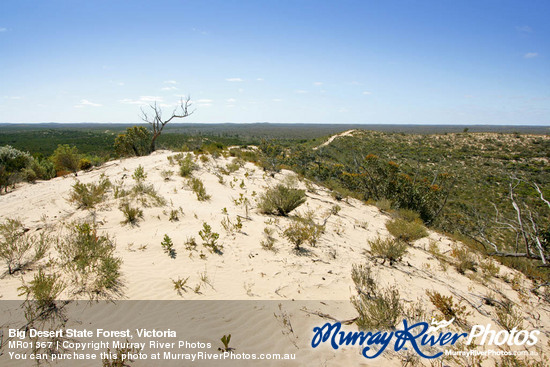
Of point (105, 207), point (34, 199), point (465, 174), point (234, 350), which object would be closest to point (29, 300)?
point (234, 350)

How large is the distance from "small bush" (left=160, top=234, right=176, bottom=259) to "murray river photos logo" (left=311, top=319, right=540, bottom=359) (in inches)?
111

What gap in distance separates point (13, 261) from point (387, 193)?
13.2m

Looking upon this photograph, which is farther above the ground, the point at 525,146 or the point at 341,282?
the point at 525,146

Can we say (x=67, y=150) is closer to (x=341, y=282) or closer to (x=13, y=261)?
(x=13, y=261)

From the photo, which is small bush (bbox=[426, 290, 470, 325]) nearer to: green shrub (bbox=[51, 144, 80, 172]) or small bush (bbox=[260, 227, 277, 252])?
small bush (bbox=[260, 227, 277, 252])

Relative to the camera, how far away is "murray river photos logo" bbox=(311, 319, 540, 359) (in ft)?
9.01

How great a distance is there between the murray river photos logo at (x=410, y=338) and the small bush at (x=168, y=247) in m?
2.81

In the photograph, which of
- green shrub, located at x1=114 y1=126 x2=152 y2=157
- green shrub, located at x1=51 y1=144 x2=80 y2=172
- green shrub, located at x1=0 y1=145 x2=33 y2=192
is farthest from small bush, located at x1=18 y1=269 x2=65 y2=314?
green shrub, located at x1=114 y1=126 x2=152 y2=157

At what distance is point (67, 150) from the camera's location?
1238cm

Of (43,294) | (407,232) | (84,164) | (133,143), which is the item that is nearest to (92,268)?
(43,294)

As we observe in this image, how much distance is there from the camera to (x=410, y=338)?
2877 mm

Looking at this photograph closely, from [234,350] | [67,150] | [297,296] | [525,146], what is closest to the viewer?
[234,350]

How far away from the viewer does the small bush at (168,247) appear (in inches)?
169

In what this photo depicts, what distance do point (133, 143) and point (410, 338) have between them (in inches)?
912
